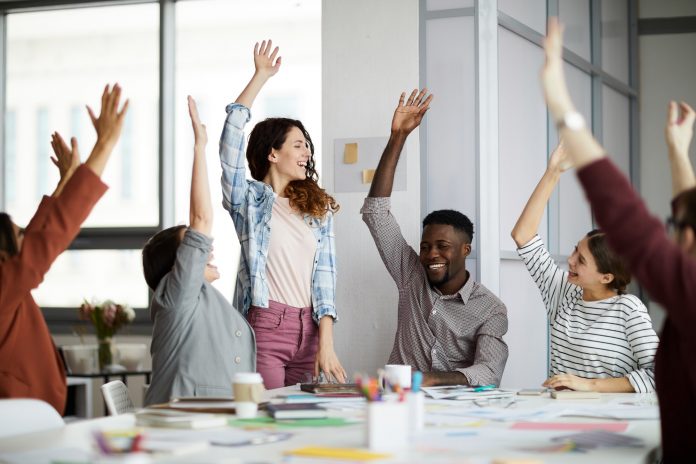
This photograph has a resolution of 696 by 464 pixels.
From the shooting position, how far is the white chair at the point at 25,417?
212cm

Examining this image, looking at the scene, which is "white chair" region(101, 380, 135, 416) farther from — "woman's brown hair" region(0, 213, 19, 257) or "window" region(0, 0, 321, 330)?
"window" region(0, 0, 321, 330)

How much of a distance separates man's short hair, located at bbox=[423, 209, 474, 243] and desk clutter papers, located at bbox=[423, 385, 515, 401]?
104cm

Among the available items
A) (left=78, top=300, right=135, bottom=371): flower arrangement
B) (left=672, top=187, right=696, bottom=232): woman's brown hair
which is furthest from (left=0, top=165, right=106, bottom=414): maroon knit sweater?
(left=78, top=300, right=135, bottom=371): flower arrangement

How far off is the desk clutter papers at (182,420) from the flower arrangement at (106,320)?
376 centimetres

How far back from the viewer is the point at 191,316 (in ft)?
9.48


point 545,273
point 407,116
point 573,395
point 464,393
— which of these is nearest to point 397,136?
point 407,116

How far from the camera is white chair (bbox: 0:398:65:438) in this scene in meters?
2.12

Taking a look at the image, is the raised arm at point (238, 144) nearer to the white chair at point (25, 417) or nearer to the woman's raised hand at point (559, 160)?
the woman's raised hand at point (559, 160)

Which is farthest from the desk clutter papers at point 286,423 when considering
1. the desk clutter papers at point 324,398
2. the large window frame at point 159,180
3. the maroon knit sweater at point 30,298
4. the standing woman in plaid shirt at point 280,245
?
the large window frame at point 159,180

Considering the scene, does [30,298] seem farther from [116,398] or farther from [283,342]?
[283,342]

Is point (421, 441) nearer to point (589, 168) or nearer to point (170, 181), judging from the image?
point (589, 168)

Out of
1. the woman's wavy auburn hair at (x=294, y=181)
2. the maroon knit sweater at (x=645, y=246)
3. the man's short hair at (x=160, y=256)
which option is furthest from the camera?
the woman's wavy auburn hair at (x=294, y=181)

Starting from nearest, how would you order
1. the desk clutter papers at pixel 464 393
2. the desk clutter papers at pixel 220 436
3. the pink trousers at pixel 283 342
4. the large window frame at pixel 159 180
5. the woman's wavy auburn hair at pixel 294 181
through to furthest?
the desk clutter papers at pixel 220 436
the desk clutter papers at pixel 464 393
the pink trousers at pixel 283 342
the woman's wavy auburn hair at pixel 294 181
the large window frame at pixel 159 180

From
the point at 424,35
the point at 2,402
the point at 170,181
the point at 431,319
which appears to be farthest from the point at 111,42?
the point at 2,402
